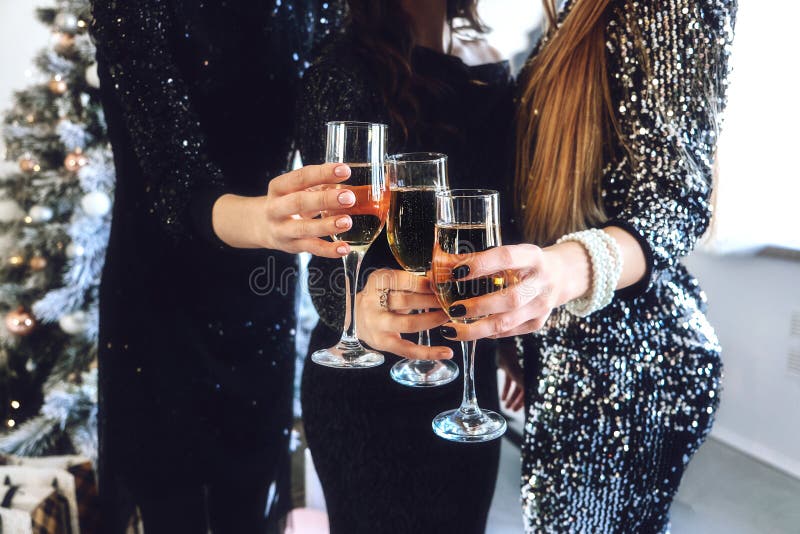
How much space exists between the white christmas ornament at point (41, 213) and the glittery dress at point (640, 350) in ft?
6.57

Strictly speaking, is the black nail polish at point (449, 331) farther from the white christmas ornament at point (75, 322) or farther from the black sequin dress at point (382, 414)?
the white christmas ornament at point (75, 322)

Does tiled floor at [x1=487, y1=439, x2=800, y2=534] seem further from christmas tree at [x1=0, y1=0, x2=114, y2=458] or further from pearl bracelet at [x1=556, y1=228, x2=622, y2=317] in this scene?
pearl bracelet at [x1=556, y1=228, x2=622, y2=317]

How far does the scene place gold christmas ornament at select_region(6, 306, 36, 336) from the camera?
2.46 meters

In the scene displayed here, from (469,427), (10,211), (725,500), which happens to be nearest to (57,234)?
(10,211)

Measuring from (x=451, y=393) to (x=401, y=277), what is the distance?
0.39 metres

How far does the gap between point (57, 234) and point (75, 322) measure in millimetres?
335

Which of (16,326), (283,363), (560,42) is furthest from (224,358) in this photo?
(16,326)

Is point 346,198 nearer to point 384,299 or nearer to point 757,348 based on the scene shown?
point 384,299

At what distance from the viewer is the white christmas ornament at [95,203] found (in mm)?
2305

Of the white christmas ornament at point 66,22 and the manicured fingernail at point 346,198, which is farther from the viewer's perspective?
the white christmas ornament at point 66,22

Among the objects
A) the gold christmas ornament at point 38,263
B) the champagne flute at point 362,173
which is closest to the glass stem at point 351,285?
the champagne flute at point 362,173

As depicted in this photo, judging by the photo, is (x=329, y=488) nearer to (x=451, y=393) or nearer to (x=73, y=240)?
(x=451, y=393)

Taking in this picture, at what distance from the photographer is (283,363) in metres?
1.61

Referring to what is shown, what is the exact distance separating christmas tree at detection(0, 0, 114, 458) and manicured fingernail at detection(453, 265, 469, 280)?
6.31 feet
